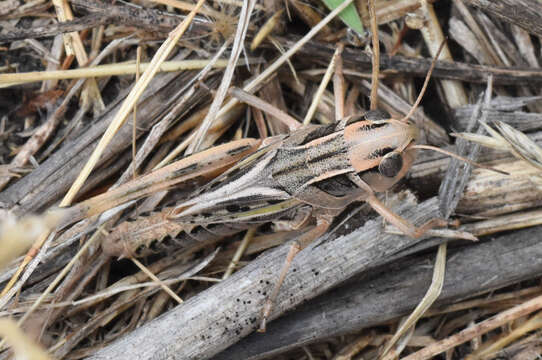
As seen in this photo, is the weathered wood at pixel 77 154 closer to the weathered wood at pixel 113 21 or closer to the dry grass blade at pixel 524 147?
the weathered wood at pixel 113 21

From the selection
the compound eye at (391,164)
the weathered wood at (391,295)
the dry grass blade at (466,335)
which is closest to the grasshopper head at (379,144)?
the compound eye at (391,164)

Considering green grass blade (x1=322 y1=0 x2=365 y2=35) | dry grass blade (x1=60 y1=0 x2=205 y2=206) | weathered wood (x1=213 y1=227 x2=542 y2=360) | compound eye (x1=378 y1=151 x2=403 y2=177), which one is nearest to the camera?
compound eye (x1=378 y1=151 x2=403 y2=177)

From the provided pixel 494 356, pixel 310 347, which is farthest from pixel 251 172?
pixel 494 356

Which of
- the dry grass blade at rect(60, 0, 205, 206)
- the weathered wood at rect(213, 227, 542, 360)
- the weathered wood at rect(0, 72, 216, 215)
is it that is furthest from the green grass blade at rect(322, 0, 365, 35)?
the weathered wood at rect(213, 227, 542, 360)

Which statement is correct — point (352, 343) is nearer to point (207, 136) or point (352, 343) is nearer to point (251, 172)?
point (251, 172)

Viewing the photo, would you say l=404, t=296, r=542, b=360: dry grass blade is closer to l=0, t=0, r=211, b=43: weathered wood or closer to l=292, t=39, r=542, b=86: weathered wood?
l=292, t=39, r=542, b=86: weathered wood

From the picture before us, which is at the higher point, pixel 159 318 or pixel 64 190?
pixel 64 190
